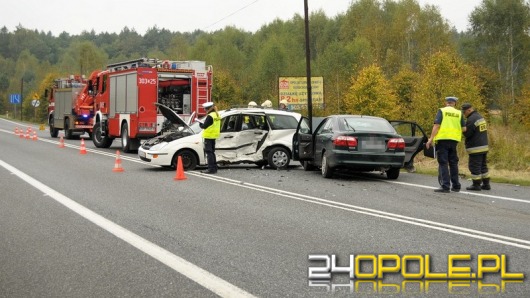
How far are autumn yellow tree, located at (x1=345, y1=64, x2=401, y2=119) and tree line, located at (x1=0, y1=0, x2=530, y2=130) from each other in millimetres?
98

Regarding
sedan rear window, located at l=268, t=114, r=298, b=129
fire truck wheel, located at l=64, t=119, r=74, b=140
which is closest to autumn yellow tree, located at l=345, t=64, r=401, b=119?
fire truck wheel, located at l=64, t=119, r=74, b=140

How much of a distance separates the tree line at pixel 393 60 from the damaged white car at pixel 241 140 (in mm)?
25860

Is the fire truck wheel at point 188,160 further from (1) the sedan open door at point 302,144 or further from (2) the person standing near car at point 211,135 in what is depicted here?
(1) the sedan open door at point 302,144

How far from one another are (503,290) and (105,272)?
330 cm

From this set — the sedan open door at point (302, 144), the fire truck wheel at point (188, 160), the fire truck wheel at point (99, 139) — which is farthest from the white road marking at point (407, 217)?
the fire truck wheel at point (99, 139)

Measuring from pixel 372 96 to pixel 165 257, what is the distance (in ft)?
189

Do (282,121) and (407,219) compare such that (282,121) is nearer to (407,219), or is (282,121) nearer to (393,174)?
(393,174)

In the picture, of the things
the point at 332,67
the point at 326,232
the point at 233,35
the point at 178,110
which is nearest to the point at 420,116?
the point at 332,67

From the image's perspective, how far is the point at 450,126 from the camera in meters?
11.8

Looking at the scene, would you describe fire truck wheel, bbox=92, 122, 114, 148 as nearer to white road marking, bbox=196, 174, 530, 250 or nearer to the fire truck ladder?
the fire truck ladder

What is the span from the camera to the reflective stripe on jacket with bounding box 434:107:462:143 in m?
11.8

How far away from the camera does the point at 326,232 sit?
7359mm

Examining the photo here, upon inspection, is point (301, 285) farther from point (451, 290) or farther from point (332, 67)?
point (332, 67)

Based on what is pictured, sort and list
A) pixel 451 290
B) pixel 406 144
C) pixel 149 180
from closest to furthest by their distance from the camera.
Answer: pixel 451 290, pixel 149 180, pixel 406 144
